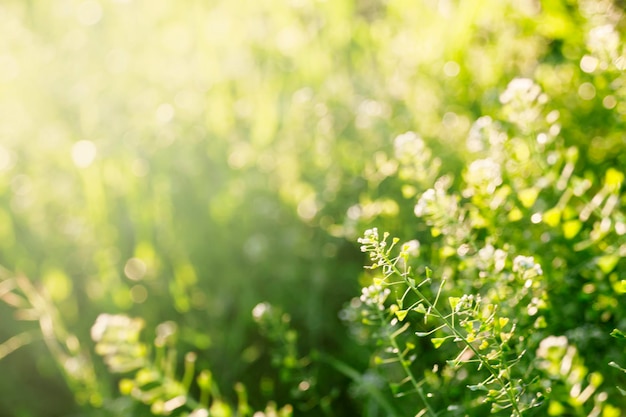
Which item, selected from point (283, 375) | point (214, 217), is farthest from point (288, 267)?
point (283, 375)

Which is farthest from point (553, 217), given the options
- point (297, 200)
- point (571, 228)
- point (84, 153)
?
point (84, 153)

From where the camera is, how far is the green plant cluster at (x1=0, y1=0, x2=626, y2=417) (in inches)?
59.6

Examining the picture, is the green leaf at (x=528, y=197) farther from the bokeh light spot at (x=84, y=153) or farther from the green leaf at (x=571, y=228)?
the bokeh light spot at (x=84, y=153)

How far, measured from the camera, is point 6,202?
8.80ft

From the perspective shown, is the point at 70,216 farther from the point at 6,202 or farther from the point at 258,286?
the point at 258,286

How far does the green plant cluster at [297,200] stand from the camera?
1.51m

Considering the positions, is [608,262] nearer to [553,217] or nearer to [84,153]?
[553,217]

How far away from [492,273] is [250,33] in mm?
1924

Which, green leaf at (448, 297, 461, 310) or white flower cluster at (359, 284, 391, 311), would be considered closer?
green leaf at (448, 297, 461, 310)

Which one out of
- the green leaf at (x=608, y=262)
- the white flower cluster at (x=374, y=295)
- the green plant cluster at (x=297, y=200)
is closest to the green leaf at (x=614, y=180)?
the green plant cluster at (x=297, y=200)

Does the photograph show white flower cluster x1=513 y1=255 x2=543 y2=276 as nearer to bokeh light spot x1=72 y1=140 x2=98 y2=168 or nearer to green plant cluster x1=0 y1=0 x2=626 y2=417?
green plant cluster x1=0 y1=0 x2=626 y2=417

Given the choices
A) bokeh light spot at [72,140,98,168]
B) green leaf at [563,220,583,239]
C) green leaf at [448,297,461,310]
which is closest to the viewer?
green leaf at [448,297,461,310]

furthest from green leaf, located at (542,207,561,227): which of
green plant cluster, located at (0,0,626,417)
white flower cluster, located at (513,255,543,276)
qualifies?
white flower cluster, located at (513,255,543,276)

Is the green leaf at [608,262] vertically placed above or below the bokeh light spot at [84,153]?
above
